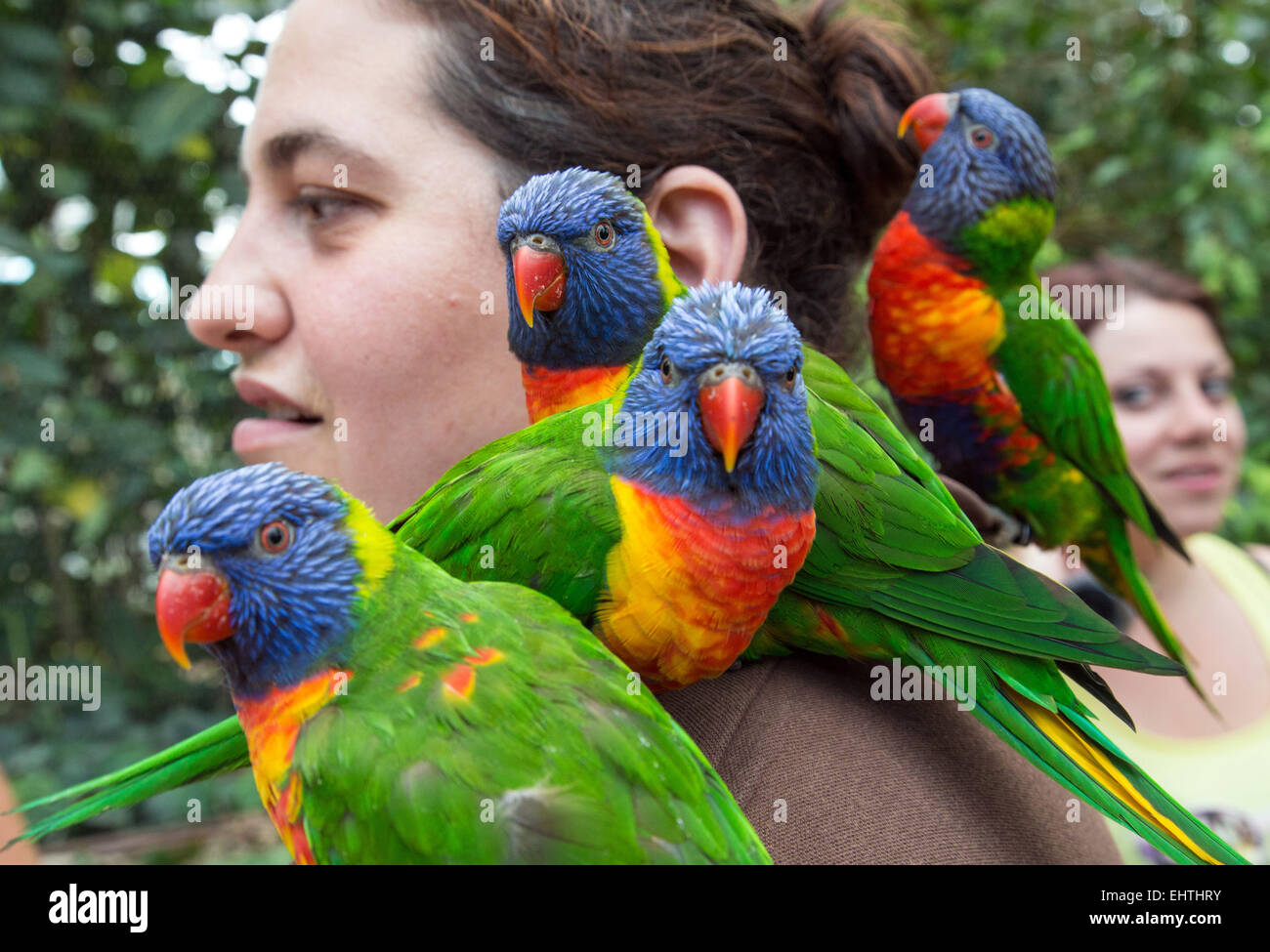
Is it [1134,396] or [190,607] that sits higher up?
[1134,396]

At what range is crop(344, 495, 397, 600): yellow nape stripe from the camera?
2.48ft

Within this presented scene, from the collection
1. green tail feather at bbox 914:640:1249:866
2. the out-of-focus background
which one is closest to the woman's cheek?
the out-of-focus background

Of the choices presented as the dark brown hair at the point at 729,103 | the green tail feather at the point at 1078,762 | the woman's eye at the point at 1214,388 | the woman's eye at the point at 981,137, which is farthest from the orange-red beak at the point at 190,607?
the woman's eye at the point at 1214,388

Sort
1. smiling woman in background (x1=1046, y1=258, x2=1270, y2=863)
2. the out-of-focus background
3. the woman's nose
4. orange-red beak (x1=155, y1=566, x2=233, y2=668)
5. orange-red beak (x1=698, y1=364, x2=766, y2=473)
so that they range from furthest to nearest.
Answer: the out-of-focus background → smiling woman in background (x1=1046, y1=258, x2=1270, y2=863) → the woman's nose → orange-red beak (x1=698, y1=364, x2=766, y2=473) → orange-red beak (x1=155, y1=566, x2=233, y2=668)

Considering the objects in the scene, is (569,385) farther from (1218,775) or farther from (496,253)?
(1218,775)

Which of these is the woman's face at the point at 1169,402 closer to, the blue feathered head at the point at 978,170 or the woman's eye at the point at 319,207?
the blue feathered head at the point at 978,170

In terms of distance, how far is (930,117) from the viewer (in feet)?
4.91

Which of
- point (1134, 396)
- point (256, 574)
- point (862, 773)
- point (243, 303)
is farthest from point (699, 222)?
point (1134, 396)

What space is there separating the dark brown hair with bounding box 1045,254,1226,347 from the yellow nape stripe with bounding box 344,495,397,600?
282cm

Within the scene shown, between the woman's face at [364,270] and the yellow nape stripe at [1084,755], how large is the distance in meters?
0.80

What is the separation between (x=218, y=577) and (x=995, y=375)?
1206mm

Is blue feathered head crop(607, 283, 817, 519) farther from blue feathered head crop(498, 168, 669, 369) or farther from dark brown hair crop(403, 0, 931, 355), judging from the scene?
dark brown hair crop(403, 0, 931, 355)

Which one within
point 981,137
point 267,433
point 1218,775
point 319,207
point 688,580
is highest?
point 981,137

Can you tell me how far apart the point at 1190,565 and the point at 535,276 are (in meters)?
2.20
